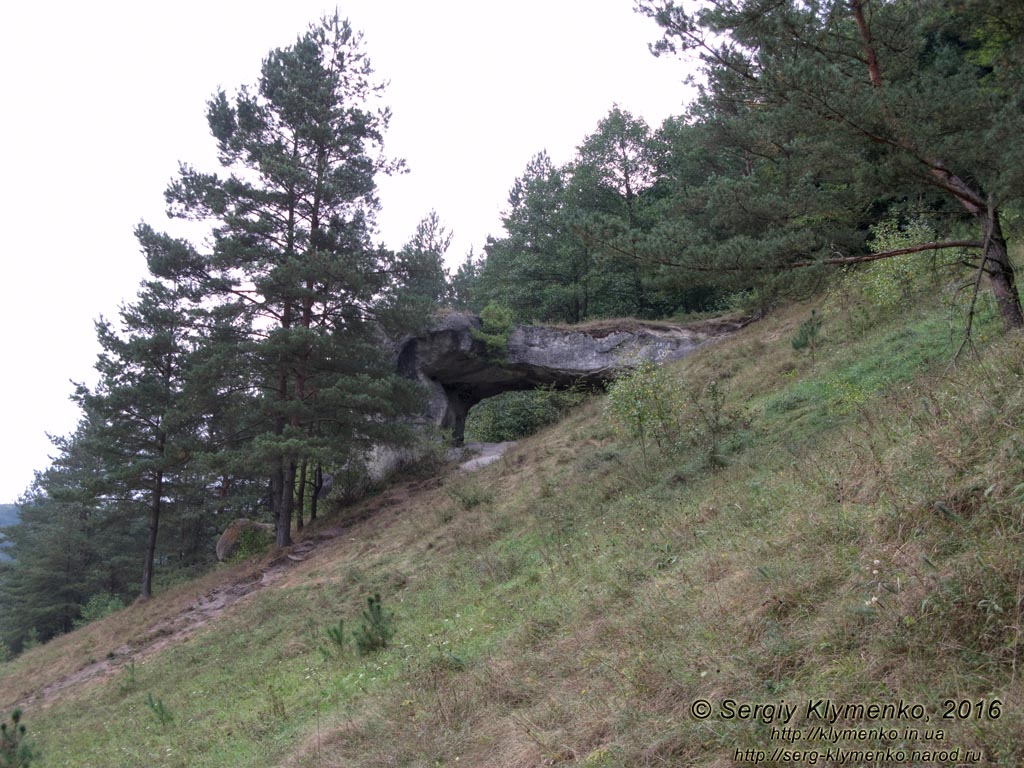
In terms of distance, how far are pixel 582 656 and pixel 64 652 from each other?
19.3 m

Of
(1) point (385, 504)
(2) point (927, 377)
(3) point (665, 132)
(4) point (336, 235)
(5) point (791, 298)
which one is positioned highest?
(3) point (665, 132)

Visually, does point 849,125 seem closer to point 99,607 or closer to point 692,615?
point 692,615

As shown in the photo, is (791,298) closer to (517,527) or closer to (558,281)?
(517,527)

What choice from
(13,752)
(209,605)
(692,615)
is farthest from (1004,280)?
(209,605)

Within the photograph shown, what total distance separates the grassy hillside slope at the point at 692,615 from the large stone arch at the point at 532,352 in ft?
34.7

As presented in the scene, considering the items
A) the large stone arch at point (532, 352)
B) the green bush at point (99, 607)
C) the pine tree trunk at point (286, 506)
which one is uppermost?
the large stone arch at point (532, 352)

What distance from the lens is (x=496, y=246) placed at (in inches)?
1489

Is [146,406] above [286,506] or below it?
above

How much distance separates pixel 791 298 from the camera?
325 inches

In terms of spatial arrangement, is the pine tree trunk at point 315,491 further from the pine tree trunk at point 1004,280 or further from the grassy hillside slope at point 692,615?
the pine tree trunk at point 1004,280

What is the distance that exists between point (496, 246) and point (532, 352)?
586 inches

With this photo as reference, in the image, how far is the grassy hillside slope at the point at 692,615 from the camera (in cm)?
328

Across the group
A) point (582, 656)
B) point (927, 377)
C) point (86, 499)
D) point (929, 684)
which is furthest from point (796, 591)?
point (86, 499)

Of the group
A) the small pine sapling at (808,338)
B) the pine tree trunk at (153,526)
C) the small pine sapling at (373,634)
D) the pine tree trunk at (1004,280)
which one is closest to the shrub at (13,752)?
the small pine sapling at (373,634)
